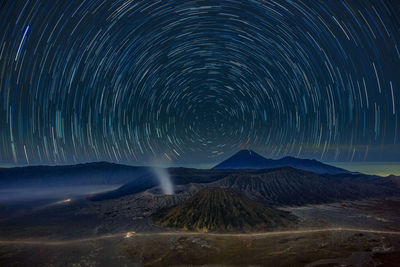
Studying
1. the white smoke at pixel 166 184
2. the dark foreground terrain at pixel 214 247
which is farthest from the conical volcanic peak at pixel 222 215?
the white smoke at pixel 166 184

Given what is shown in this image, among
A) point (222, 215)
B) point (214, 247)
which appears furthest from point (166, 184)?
point (214, 247)

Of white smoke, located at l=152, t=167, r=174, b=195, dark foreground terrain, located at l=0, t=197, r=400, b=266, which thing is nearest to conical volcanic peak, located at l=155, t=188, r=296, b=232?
dark foreground terrain, located at l=0, t=197, r=400, b=266

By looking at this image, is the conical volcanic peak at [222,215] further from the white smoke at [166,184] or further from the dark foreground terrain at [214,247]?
the white smoke at [166,184]

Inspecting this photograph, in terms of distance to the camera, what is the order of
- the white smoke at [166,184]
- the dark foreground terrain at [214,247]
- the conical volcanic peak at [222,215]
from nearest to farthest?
the dark foreground terrain at [214,247]
the conical volcanic peak at [222,215]
the white smoke at [166,184]

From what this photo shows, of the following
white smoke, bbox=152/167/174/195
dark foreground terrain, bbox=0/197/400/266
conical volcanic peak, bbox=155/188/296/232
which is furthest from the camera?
white smoke, bbox=152/167/174/195

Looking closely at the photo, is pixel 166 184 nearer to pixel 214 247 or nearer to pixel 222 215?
pixel 222 215

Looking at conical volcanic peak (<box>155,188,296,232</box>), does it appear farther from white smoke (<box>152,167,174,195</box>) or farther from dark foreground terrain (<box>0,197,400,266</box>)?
white smoke (<box>152,167,174,195</box>)

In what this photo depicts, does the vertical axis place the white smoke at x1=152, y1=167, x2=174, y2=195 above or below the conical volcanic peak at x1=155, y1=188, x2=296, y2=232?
above

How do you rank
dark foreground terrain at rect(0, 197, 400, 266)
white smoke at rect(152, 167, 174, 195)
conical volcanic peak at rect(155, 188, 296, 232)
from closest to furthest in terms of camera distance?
dark foreground terrain at rect(0, 197, 400, 266) → conical volcanic peak at rect(155, 188, 296, 232) → white smoke at rect(152, 167, 174, 195)

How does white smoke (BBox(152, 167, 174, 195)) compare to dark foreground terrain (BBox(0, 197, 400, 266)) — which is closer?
dark foreground terrain (BBox(0, 197, 400, 266))
